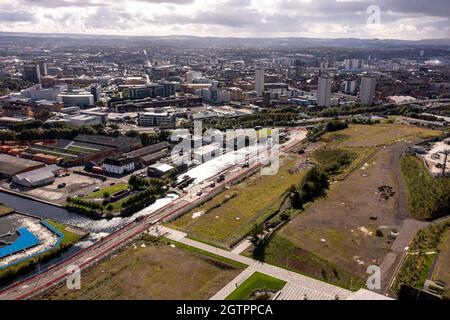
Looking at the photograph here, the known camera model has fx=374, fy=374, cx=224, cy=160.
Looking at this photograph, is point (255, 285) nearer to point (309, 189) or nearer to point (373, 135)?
point (309, 189)

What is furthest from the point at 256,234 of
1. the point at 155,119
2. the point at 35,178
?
the point at 155,119

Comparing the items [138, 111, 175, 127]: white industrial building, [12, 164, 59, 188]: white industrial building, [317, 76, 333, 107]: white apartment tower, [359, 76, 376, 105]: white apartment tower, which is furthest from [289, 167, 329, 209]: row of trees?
[359, 76, 376, 105]: white apartment tower

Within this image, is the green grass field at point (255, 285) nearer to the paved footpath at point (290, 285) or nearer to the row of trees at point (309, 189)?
the paved footpath at point (290, 285)

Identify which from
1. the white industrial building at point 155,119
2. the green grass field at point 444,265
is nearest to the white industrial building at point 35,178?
the white industrial building at point 155,119

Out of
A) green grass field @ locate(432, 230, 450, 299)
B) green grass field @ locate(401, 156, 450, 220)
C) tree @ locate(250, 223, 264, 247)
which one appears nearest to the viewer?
green grass field @ locate(432, 230, 450, 299)

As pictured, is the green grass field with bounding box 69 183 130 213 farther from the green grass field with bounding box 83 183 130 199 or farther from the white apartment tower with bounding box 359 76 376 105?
the white apartment tower with bounding box 359 76 376 105

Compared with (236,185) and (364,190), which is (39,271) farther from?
(364,190)

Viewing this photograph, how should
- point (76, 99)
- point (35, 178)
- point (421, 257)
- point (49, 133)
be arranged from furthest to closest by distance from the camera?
point (76, 99), point (49, 133), point (35, 178), point (421, 257)
